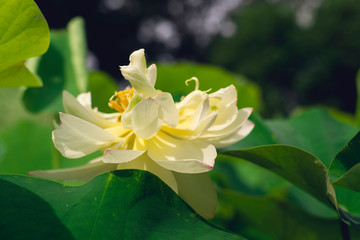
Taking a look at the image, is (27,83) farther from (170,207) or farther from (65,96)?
(170,207)

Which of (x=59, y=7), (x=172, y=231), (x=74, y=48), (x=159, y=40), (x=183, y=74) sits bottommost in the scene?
(x=159, y=40)

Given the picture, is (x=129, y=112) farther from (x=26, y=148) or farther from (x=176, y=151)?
(x=26, y=148)

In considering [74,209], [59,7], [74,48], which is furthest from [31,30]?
[59,7]

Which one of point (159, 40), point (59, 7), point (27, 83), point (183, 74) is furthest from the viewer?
point (159, 40)

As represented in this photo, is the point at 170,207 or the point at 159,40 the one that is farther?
the point at 159,40

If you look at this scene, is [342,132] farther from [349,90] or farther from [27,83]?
[349,90]

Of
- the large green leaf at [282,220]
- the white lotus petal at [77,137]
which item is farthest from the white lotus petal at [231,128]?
the large green leaf at [282,220]

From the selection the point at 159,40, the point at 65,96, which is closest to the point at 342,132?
the point at 65,96

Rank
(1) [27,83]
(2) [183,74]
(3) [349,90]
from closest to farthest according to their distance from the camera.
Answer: (1) [27,83], (2) [183,74], (3) [349,90]

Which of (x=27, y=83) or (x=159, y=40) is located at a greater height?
(x=27, y=83)
